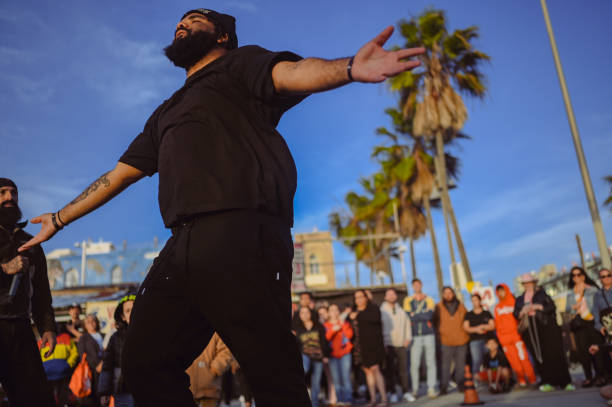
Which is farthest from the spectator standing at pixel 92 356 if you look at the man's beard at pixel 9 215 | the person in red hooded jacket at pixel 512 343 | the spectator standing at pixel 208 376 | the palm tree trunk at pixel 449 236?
the palm tree trunk at pixel 449 236

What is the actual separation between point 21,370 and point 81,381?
5902 millimetres

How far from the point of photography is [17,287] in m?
3.71

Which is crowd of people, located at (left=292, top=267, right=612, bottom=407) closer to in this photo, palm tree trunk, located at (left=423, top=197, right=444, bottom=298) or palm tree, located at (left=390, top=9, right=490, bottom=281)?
palm tree, located at (left=390, top=9, right=490, bottom=281)

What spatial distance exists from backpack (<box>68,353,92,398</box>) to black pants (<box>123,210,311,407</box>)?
24.8ft

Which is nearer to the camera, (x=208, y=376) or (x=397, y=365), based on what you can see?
(x=208, y=376)

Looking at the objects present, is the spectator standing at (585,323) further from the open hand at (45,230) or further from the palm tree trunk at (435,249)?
the palm tree trunk at (435,249)

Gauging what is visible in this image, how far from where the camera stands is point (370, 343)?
10312mm

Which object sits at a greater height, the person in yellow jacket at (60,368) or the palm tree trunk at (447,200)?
the palm tree trunk at (447,200)

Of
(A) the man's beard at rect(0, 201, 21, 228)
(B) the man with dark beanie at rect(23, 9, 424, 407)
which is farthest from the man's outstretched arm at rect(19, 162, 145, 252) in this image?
(A) the man's beard at rect(0, 201, 21, 228)

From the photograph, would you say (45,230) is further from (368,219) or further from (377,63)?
(368,219)

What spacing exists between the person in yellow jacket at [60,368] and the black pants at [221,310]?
310 inches

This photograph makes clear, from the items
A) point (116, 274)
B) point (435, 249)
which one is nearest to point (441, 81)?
point (435, 249)

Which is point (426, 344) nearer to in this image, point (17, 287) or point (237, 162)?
point (17, 287)

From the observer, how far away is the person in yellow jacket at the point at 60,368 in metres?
8.84
